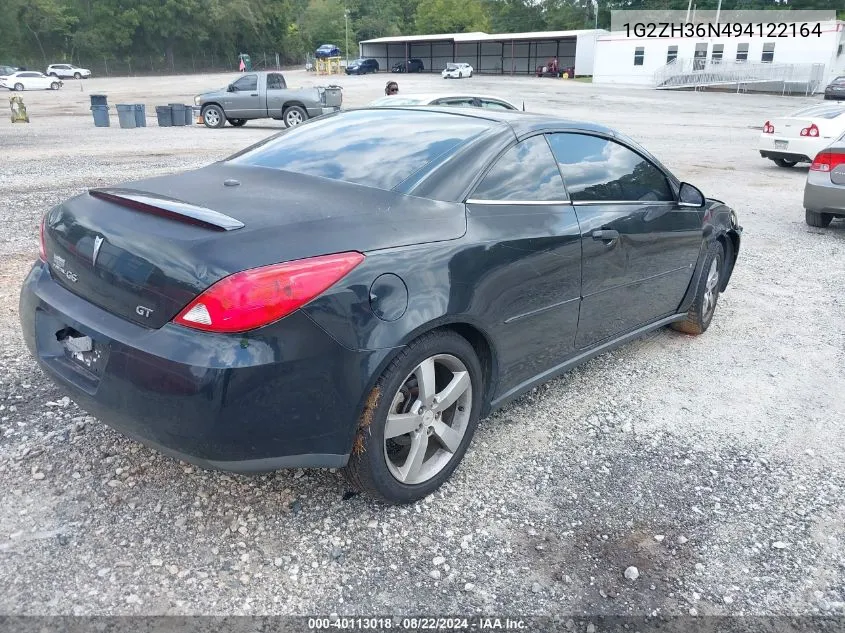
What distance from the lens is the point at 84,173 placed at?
11781 mm

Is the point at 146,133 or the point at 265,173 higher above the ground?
the point at 265,173

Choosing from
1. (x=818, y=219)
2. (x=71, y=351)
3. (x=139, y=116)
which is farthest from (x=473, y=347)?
(x=139, y=116)

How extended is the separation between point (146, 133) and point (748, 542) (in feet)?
66.2

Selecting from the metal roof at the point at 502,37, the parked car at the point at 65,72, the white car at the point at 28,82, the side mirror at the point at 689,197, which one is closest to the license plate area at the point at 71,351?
the side mirror at the point at 689,197

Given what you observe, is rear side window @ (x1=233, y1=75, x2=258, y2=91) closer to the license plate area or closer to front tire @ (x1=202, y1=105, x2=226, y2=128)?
front tire @ (x1=202, y1=105, x2=226, y2=128)

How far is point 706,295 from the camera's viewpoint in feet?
16.5

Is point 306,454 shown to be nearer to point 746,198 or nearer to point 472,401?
point 472,401

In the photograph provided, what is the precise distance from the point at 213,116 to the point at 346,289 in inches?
829

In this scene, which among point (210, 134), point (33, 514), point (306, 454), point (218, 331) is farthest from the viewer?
point (210, 134)

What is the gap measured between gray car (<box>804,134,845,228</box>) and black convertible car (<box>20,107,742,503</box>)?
5.69 m

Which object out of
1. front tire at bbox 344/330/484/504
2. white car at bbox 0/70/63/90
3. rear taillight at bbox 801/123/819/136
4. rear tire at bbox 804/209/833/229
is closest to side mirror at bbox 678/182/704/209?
front tire at bbox 344/330/484/504

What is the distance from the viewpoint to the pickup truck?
2075 cm

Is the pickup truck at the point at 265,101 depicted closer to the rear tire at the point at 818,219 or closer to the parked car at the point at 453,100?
the parked car at the point at 453,100

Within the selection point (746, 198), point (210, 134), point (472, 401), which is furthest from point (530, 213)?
point (210, 134)
